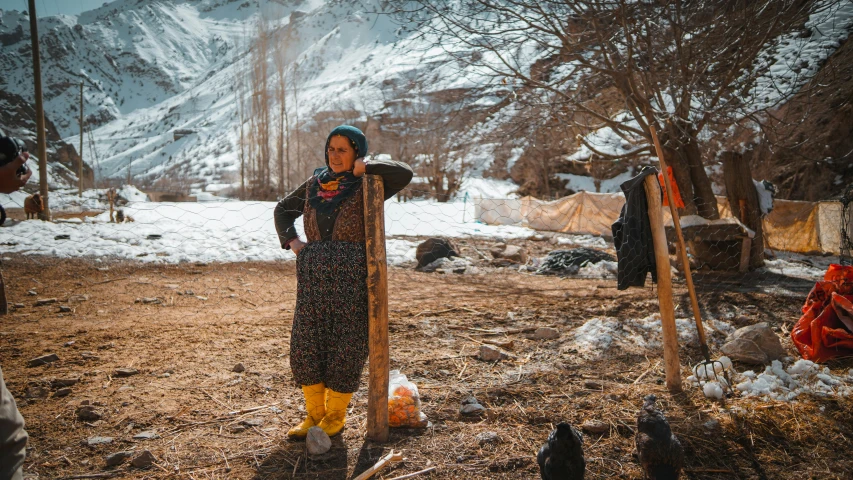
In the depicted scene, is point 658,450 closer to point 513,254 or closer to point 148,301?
point 148,301

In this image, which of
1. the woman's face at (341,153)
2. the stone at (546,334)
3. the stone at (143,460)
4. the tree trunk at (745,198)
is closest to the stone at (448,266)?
A: the stone at (546,334)

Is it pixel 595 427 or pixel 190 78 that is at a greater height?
pixel 190 78

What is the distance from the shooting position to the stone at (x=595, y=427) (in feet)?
8.29

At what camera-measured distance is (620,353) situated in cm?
382

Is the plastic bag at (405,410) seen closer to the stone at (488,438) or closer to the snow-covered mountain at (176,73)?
the stone at (488,438)

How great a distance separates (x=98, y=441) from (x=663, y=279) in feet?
11.0

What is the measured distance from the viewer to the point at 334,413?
8.04ft

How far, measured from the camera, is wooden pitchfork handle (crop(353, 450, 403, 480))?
201 centimetres

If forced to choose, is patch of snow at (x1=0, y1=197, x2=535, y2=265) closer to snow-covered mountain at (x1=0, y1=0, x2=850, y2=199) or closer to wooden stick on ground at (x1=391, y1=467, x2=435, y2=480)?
snow-covered mountain at (x1=0, y1=0, x2=850, y2=199)

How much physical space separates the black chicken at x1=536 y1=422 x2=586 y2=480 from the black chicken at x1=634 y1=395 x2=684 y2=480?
1.09 ft

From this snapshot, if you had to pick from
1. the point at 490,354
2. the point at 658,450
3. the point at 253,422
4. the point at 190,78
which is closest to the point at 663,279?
the point at 658,450

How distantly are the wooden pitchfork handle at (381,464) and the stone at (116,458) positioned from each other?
3.81ft

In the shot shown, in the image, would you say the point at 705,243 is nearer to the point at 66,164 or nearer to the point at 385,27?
the point at 66,164

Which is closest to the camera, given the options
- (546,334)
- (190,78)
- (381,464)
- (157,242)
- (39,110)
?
(381,464)
